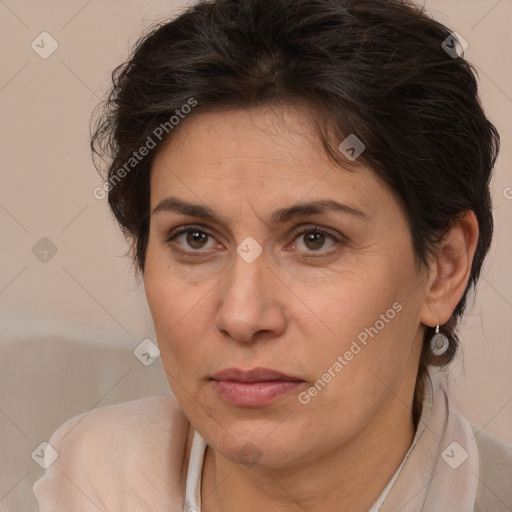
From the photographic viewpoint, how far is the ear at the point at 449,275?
2109 millimetres

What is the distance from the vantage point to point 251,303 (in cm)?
183

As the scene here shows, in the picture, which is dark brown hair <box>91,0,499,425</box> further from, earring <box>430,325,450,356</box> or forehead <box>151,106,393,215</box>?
earring <box>430,325,450,356</box>

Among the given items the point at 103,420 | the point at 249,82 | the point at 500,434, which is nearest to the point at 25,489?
the point at 103,420

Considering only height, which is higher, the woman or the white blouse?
the woman

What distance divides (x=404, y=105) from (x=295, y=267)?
352mm

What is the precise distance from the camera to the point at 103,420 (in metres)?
2.52

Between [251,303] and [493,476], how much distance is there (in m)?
0.70

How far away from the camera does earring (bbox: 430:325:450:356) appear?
225cm

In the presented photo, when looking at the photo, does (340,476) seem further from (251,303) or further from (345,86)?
(345,86)

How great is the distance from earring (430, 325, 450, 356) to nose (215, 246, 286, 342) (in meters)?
0.50

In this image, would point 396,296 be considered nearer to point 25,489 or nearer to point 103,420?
point 103,420
